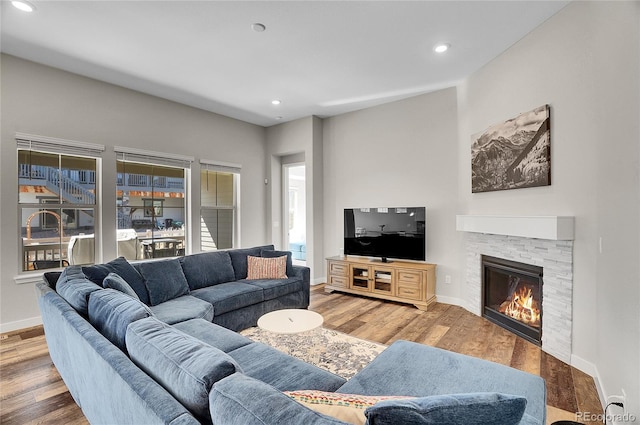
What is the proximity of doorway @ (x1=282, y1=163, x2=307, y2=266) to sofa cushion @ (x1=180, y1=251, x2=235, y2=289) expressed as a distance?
2.48 metres

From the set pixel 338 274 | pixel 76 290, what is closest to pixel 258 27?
pixel 76 290

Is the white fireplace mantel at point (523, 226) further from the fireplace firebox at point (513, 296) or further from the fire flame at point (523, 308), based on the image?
the fire flame at point (523, 308)

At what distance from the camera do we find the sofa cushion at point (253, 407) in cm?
79

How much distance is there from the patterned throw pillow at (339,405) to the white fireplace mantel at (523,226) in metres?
2.48

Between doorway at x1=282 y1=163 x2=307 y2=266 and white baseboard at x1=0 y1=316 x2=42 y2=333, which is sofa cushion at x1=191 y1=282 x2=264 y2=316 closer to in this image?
white baseboard at x1=0 y1=316 x2=42 y2=333

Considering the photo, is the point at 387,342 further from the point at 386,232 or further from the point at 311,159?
the point at 311,159

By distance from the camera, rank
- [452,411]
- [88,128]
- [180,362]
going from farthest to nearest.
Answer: [88,128] → [180,362] → [452,411]

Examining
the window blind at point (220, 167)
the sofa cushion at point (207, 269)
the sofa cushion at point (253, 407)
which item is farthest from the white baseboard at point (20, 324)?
the sofa cushion at point (253, 407)

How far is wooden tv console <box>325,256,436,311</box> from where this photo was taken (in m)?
4.17

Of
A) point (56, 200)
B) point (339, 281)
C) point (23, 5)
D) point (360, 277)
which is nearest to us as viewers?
point (23, 5)

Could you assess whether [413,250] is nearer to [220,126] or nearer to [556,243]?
[556,243]

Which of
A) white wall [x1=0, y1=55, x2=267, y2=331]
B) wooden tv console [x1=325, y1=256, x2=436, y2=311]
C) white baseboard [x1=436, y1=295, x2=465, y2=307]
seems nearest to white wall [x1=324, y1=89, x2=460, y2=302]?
white baseboard [x1=436, y1=295, x2=465, y2=307]

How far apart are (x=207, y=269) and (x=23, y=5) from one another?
286 centimetres

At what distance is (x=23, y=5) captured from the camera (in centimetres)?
251
